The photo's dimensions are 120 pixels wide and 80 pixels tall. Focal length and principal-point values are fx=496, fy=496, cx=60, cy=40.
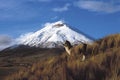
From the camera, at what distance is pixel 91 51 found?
19.6 m

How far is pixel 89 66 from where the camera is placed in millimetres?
17688

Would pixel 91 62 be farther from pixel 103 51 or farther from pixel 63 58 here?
pixel 63 58

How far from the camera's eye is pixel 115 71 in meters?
16.9

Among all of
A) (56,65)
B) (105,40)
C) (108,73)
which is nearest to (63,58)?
(56,65)

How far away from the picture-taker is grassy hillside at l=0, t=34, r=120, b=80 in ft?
56.2

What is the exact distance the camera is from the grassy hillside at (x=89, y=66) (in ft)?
56.2

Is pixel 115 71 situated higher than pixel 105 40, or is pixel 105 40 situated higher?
pixel 105 40

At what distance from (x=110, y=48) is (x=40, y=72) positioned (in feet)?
10.3

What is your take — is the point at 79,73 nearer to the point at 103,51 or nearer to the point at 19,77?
the point at 103,51

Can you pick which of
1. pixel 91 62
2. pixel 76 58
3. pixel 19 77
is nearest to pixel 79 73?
pixel 91 62

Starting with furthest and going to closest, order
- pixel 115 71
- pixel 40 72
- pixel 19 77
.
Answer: pixel 19 77, pixel 40 72, pixel 115 71

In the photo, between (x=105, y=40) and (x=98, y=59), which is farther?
(x=105, y=40)

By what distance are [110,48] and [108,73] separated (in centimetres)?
173

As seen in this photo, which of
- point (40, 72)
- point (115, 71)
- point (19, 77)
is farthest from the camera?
point (19, 77)
